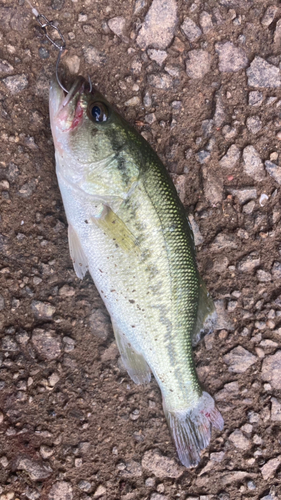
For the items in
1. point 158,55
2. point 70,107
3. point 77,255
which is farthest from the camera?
point 158,55

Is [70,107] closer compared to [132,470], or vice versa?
[70,107]

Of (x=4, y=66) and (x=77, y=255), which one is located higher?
(x=4, y=66)

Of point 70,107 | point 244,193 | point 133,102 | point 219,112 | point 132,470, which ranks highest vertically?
point 70,107

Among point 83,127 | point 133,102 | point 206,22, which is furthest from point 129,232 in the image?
point 206,22

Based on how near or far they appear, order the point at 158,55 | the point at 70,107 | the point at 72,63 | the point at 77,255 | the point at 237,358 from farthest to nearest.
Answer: the point at 237,358 → the point at 158,55 → the point at 72,63 → the point at 77,255 → the point at 70,107

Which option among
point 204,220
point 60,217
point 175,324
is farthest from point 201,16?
point 175,324

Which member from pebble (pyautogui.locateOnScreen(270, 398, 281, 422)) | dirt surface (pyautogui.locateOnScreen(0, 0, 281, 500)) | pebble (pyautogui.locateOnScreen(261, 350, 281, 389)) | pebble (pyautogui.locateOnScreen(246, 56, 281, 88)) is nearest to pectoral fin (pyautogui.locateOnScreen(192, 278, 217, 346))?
dirt surface (pyautogui.locateOnScreen(0, 0, 281, 500))

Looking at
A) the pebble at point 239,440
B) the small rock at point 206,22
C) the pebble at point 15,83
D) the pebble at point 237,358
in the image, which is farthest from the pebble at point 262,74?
the pebble at point 239,440

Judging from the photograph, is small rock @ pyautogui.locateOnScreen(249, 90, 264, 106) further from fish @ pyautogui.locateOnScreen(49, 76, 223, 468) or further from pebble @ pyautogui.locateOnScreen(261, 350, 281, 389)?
pebble @ pyautogui.locateOnScreen(261, 350, 281, 389)

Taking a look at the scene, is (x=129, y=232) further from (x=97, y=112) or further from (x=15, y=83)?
(x=15, y=83)
